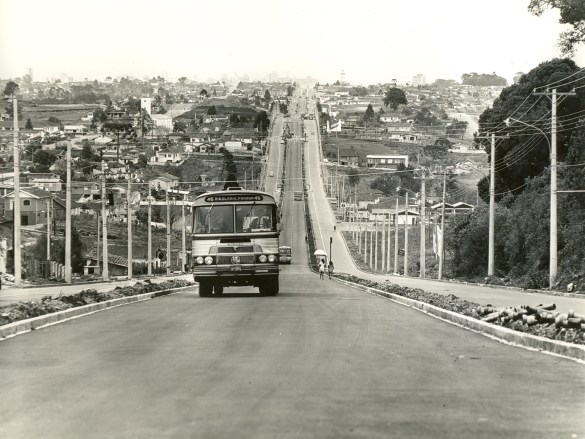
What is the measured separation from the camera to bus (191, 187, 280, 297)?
89.1 feet

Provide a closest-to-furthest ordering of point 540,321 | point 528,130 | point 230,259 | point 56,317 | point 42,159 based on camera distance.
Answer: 1. point 540,321
2. point 56,317
3. point 230,259
4. point 528,130
5. point 42,159

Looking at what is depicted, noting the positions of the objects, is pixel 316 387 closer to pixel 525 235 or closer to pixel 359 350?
pixel 359 350

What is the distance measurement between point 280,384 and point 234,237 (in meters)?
17.8

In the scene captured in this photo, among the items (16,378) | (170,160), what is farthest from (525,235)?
(170,160)

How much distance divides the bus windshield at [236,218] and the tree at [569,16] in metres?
30.9

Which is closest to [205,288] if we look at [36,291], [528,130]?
[36,291]

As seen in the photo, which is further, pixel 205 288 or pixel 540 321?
pixel 205 288

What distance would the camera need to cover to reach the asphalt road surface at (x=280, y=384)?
25.5 feet

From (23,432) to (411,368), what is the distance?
5039 mm

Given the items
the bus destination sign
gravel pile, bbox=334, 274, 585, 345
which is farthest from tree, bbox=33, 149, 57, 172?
gravel pile, bbox=334, 274, 585, 345

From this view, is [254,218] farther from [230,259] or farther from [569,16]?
[569,16]

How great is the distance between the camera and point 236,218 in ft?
89.6

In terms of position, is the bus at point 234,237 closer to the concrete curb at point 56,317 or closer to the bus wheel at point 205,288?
the bus wheel at point 205,288

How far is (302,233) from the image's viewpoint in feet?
427
